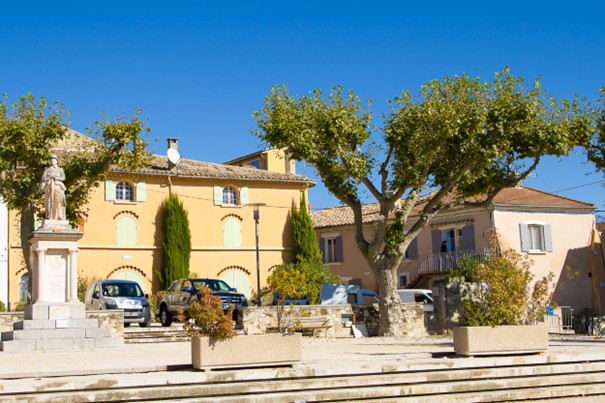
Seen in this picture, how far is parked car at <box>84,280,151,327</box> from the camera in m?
27.8

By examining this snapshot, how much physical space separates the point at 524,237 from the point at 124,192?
2064 centimetres

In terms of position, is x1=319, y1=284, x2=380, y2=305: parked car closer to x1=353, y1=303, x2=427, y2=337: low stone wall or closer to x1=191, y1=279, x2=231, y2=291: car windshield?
x1=191, y1=279, x2=231, y2=291: car windshield

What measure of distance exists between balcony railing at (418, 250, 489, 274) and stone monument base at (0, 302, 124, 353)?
23.3 meters

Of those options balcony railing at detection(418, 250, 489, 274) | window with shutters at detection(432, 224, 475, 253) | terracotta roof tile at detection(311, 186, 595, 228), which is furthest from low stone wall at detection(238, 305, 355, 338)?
window with shutters at detection(432, 224, 475, 253)

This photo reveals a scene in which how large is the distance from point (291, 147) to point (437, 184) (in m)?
5.05

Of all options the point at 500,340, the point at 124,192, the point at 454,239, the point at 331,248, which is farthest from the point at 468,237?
the point at 500,340

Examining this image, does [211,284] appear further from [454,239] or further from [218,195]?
[454,239]

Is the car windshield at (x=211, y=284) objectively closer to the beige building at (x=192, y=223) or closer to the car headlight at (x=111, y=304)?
the car headlight at (x=111, y=304)

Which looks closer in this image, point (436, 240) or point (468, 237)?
point (468, 237)

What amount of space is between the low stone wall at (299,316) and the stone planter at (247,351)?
1214cm

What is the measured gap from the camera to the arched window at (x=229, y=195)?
44.0 meters

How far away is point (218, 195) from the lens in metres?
43.7

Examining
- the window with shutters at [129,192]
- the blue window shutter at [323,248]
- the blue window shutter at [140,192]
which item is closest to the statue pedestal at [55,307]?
the window with shutters at [129,192]

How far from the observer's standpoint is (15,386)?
10398 mm
